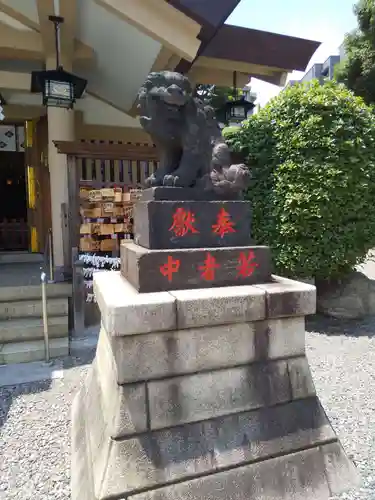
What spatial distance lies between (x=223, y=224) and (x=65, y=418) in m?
2.44

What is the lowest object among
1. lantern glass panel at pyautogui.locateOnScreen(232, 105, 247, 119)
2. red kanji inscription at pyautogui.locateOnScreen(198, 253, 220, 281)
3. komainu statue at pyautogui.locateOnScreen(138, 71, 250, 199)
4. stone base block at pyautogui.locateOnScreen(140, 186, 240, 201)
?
red kanji inscription at pyautogui.locateOnScreen(198, 253, 220, 281)

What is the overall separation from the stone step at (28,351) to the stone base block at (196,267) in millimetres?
2664

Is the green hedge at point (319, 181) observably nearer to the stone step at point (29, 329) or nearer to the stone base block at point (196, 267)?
the stone base block at point (196, 267)

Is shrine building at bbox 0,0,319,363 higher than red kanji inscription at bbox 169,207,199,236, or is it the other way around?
shrine building at bbox 0,0,319,363

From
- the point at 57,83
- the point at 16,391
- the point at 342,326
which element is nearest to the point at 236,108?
the point at 57,83

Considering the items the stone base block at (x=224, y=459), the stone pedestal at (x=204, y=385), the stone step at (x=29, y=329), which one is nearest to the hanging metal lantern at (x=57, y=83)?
the stone step at (x=29, y=329)

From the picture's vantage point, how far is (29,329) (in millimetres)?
4992

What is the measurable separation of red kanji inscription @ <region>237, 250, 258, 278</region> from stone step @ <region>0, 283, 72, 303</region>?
3.68 metres

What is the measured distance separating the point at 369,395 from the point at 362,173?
3394 millimetres

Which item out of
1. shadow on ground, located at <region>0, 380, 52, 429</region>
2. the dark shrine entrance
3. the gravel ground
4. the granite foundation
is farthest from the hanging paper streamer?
the dark shrine entrance

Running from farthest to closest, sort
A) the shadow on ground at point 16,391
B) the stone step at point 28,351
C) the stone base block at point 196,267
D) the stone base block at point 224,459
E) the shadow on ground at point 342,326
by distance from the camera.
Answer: the shadow on ground at point 342,326, the stone step at point 28,351, the shadow on ground at point 16,391, the stone base block at point 196,267, the stone base block at point 224,459

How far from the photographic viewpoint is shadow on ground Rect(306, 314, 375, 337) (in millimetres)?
5621

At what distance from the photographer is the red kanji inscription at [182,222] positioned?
2.59 meters

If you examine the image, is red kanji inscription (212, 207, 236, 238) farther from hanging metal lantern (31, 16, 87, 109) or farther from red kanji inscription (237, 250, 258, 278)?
hanging metal lantern (31, 16, 87, 109)
